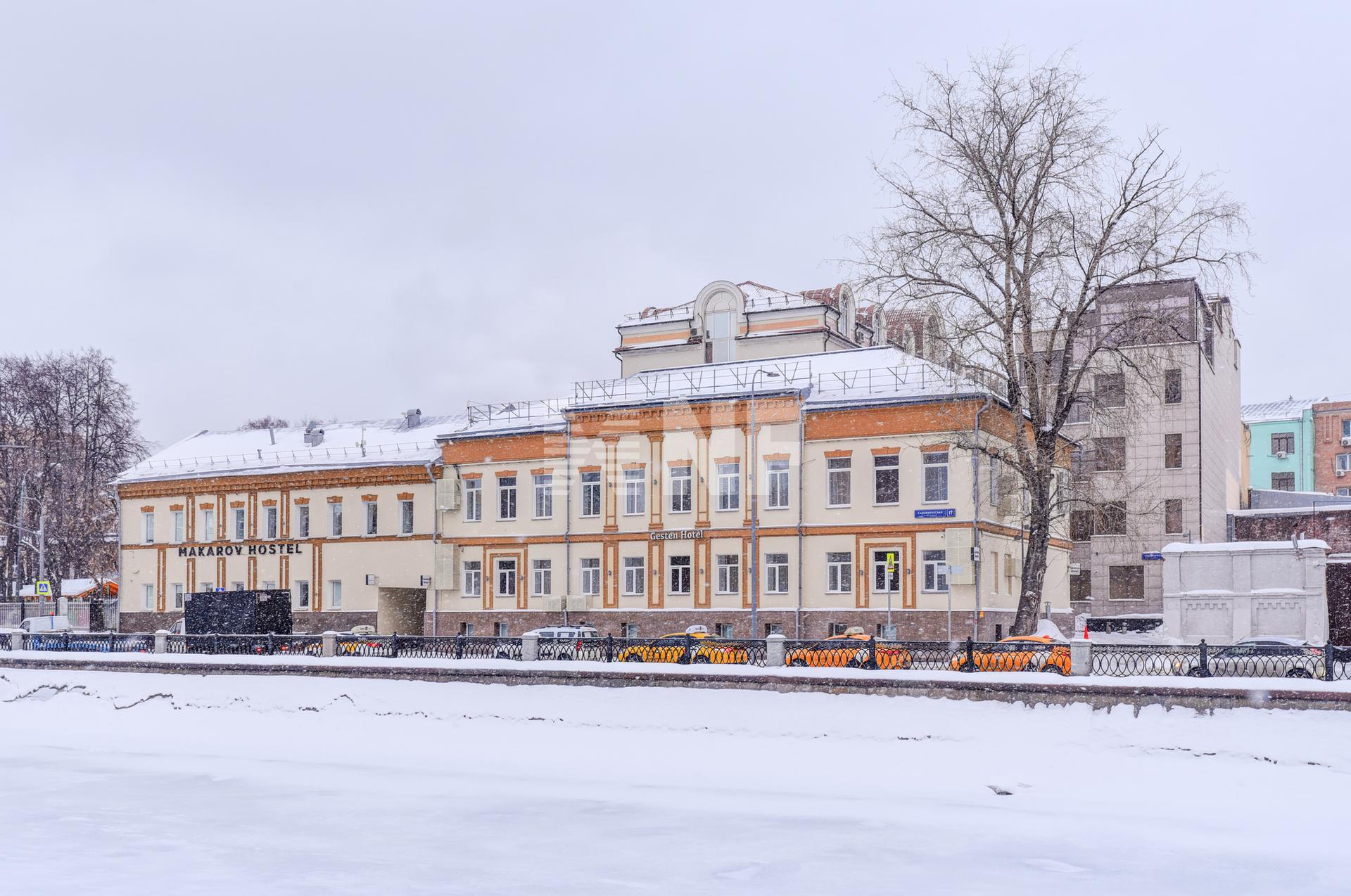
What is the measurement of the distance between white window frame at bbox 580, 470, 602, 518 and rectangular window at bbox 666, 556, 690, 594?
12.5 feet

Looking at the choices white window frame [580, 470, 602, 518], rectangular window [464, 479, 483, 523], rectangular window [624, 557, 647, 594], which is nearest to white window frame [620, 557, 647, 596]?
rectangular window [624, 557, 647, 594]

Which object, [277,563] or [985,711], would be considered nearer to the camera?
[985,711]

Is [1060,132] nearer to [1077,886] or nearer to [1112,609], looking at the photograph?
[1077,886]

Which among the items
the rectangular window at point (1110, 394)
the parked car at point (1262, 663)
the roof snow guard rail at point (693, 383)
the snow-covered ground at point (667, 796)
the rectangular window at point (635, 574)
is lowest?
the snow-covered ground at point (667, 796)

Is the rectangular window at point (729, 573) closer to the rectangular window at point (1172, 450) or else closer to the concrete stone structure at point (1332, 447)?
the rectangular window at point (1172, 450)

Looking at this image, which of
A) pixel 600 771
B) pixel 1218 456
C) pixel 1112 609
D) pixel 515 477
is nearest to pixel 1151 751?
pixel 600 771

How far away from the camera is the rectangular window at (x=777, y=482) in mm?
49188

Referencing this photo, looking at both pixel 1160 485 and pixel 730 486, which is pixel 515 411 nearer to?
pixel 730 486

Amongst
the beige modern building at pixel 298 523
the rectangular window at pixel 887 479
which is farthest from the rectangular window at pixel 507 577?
the rectangular window at pixel 887 479

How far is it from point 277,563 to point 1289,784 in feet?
153

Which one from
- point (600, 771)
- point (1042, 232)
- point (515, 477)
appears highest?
point (1042, 232)

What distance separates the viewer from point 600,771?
29.0 meters

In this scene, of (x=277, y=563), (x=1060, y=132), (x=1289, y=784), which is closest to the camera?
(x=1289, y=784)

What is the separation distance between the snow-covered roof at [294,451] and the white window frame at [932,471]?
21397mm
